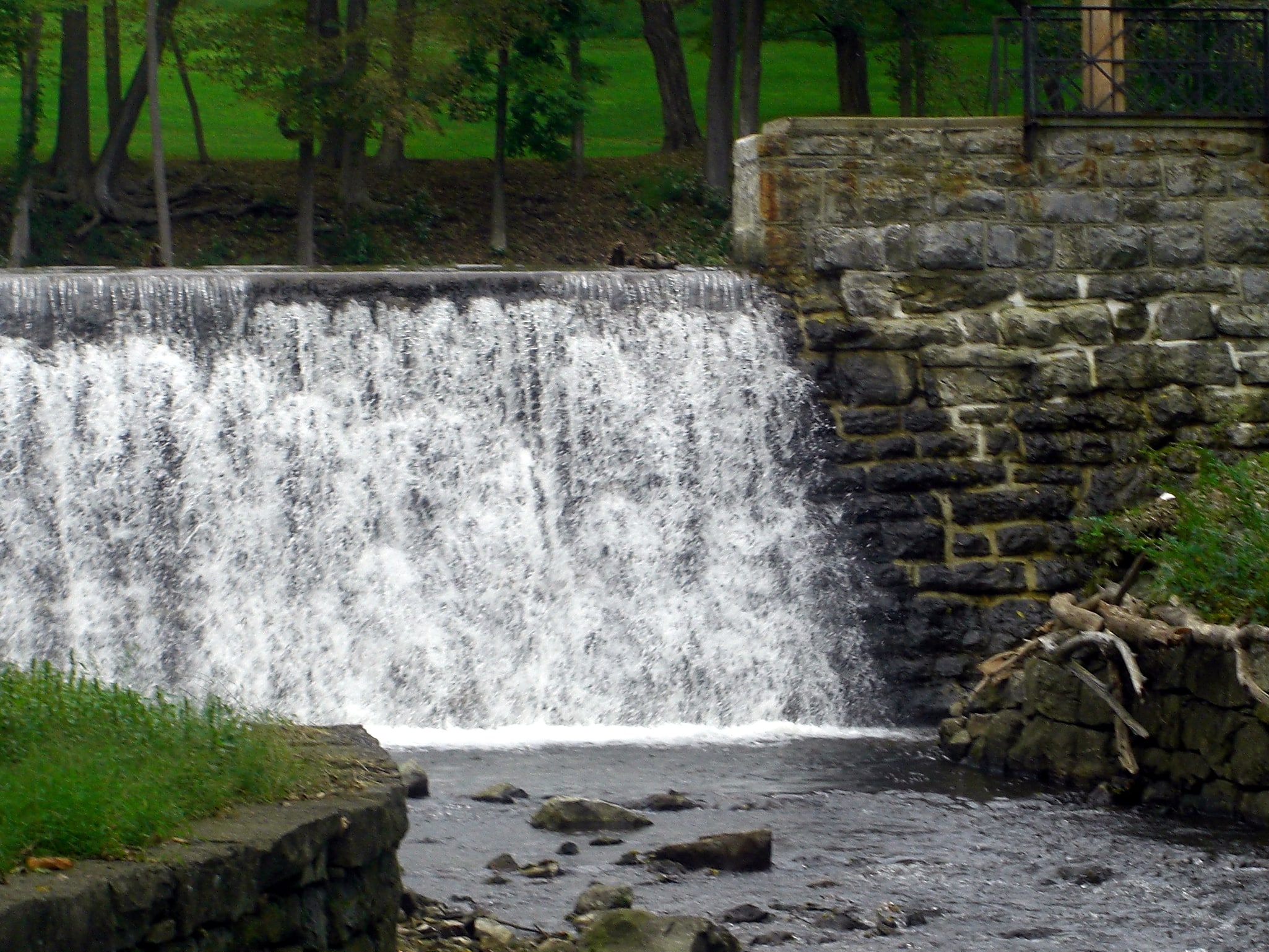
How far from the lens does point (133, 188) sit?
2558 cm

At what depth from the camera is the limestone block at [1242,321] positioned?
38.4ft

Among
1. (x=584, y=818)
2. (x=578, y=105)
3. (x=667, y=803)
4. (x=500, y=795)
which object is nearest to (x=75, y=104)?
(x=578, y=105)

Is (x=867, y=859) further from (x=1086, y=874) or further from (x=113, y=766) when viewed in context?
(x=113, y=766)

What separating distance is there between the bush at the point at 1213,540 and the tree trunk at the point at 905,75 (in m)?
17.9

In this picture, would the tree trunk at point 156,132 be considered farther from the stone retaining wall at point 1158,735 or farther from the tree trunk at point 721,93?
the stone retaining wall at point 1158,735

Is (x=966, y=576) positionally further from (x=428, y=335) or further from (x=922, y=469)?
(x=428, y=335)

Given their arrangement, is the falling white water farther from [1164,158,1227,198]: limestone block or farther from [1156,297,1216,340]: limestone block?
[1164,158,1227,198]: limestone block

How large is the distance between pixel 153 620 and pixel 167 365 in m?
1.65

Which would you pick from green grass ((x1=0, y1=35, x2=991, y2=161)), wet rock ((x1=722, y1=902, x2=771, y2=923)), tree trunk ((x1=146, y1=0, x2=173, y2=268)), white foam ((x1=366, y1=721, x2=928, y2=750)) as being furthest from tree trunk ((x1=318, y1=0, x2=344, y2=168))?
wet rock ((x1=722, y1=902, x2=771, y2=923))

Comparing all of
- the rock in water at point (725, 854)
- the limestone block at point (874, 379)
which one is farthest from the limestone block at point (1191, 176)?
the rock in water at point (725, 854)

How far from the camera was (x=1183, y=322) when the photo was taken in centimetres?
1170

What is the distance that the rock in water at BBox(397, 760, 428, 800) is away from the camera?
27.0ft

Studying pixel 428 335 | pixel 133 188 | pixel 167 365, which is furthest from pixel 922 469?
pixel 133 188

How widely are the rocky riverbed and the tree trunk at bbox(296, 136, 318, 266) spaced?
14795 mm
